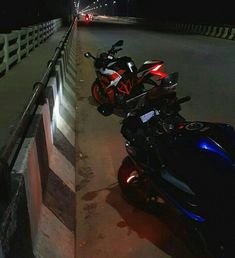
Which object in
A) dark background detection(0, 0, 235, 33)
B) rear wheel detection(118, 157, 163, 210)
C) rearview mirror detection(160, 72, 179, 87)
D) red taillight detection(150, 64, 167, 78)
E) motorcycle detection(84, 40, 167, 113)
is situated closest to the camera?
rear wheel detection(118, 157, 163, 210)

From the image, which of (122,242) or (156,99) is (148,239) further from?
(156,99)

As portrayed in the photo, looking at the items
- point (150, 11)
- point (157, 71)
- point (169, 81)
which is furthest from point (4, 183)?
point (150, 11)

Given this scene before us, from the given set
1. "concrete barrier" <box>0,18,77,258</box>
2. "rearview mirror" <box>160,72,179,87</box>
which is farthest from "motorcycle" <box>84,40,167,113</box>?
"concrete barrier" <box>0,18,77,258</box>

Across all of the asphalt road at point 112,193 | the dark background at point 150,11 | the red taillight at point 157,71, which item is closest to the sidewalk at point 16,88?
the asphalt road at point 112,193

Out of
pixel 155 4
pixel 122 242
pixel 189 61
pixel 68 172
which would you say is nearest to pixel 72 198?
pixel 68 172

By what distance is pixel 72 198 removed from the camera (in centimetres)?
486

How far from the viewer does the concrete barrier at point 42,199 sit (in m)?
2.80

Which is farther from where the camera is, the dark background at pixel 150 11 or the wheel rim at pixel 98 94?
the dark background at pixel 150 11

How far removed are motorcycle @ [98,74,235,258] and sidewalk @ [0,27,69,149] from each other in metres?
1.26

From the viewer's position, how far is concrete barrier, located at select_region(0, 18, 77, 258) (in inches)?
110

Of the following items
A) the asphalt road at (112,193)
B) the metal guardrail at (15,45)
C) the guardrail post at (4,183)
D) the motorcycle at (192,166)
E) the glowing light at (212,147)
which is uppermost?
the guardrail post at (4,183)

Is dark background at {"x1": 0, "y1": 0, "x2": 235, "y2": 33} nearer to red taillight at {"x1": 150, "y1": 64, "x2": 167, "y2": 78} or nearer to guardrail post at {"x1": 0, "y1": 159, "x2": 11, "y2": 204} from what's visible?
red taillight at {"x1": 150, "y1": 64, "x2": 167, "y2": 78}

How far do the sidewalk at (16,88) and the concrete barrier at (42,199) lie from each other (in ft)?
1.61

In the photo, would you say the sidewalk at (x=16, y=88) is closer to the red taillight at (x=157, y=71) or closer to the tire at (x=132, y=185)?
the tire at (x=132, y=185)
